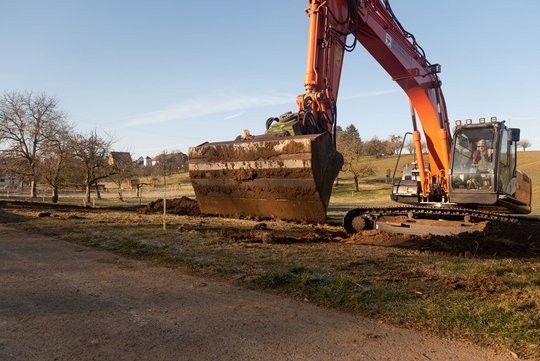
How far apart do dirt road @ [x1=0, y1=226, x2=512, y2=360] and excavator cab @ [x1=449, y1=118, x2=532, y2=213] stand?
240 inches

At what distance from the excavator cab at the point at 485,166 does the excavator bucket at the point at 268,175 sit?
3.09 meters

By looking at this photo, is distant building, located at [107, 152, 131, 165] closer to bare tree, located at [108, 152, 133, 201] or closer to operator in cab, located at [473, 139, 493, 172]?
bare tree, located at [108, 152, 133, 201]

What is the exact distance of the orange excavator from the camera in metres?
8.01

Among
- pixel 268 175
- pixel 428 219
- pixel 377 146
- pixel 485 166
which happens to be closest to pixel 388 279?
pixel 268 175

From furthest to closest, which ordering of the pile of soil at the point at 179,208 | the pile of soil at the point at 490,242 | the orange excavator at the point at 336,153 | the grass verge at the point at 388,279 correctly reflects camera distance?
the pile of soil at the point at 179,208, the orange excavator at the point at 336,153, the pile of soil at the point at 490,242, the grass verge at the point at 388,279

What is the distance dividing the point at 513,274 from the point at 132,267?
5.54 m

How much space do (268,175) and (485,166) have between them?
484cm

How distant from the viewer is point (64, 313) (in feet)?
14.2

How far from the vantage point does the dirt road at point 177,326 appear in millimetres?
3305

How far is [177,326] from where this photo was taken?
12.8 ft

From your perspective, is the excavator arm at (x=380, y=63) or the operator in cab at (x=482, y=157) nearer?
the excavator arm at (x=380, y=63)

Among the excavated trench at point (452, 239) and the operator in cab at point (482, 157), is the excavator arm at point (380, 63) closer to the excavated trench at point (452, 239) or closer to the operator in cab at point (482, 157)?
the operator in cab at point (482, 157)

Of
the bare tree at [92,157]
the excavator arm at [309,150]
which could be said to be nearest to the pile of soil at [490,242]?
the excavator arm at [309,150]

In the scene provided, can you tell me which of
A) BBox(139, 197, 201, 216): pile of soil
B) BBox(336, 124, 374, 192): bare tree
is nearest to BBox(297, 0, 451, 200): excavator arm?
BBox(139, 197, 201, 216): pile of soil
